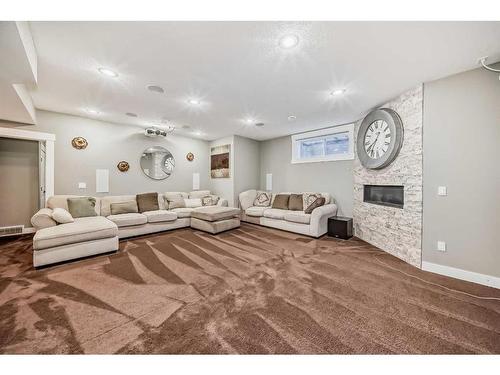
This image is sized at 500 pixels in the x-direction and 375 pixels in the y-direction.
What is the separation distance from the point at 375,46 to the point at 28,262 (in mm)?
5101

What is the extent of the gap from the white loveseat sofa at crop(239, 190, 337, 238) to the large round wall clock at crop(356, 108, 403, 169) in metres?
1.28

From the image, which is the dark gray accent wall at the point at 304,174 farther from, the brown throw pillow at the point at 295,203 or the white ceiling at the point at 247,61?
the white ceiling at the point at 247,61

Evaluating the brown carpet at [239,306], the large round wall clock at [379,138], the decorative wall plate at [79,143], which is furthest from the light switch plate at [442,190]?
the decorative wall plate at [79,143]

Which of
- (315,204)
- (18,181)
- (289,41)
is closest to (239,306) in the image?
(289,41)

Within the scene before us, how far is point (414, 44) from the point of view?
1.84 metres

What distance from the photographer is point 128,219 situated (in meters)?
3.76

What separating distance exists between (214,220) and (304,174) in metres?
2.79

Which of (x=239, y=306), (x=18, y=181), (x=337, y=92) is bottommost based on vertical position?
(x=239, y=306)

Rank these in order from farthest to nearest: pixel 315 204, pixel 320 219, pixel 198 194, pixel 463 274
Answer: pixel 198 194
pixel 315 204
pixel 320 219
pixel 463 274

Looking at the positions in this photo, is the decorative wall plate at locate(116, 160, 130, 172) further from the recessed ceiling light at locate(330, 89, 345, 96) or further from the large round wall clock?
the large round wall clock

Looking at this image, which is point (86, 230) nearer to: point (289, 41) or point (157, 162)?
point (157, 162)
